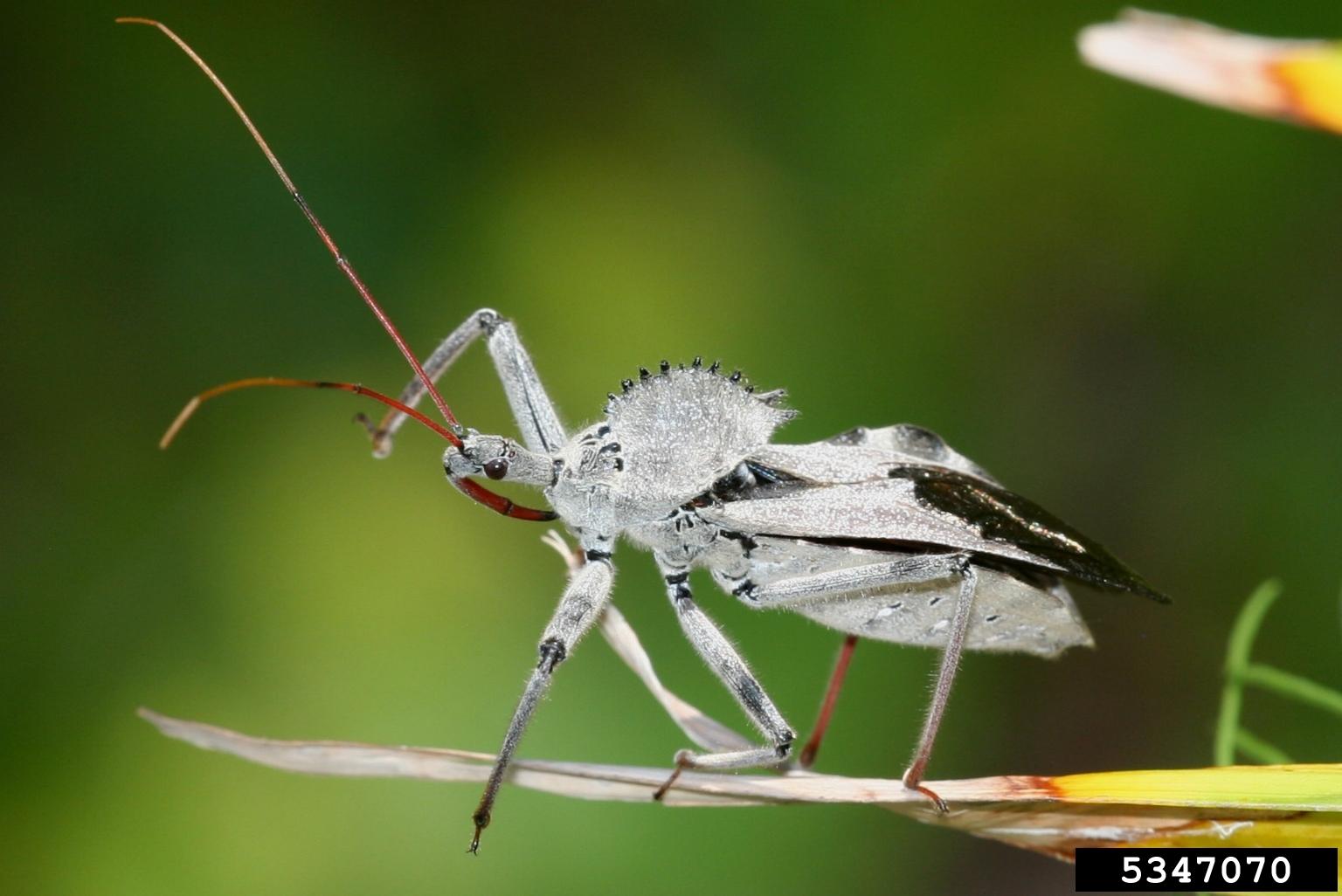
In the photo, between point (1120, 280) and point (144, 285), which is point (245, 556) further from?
point (1120, 280)

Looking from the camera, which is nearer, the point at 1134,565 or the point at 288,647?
the point at 288,647

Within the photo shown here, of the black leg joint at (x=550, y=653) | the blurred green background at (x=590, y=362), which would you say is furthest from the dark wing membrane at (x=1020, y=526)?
the blurred green background at (x=590, y=362)

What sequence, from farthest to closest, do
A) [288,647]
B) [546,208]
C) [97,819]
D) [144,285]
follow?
[546,208]
[144,285]
[288,647]
[97,819]

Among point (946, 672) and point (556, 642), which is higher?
point (946, 672)

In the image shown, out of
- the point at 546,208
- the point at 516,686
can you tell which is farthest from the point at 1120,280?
the point at 516,686

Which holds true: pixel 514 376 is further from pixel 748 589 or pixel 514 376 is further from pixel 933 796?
pixel 933 796

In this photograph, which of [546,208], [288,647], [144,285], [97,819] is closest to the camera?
[97,819]

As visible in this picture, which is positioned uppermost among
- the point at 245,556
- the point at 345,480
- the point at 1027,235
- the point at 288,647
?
the point at 1027,235

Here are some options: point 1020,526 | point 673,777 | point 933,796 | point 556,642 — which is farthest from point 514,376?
point 933,796
